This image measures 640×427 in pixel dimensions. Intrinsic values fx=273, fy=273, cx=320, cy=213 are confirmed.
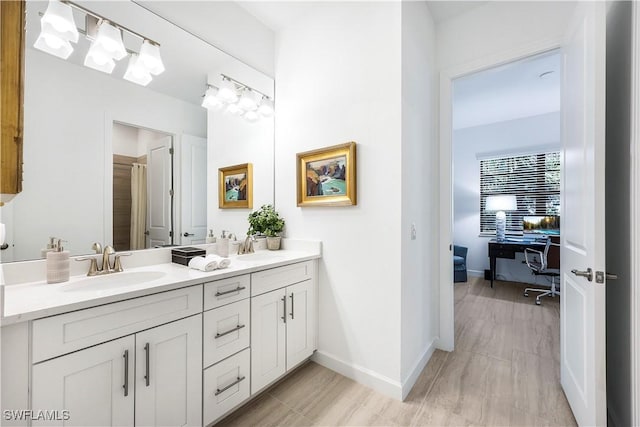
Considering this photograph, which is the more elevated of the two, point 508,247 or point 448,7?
point 448,7

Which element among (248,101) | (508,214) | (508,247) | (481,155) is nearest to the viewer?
(248,101)

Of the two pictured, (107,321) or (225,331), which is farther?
(225,331)

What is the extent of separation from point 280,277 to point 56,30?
176 cm

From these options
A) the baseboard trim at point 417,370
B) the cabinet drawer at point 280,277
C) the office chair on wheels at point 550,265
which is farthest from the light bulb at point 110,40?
the office chair on wheels at point 550,265

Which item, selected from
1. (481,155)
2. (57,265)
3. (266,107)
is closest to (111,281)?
(57,265)

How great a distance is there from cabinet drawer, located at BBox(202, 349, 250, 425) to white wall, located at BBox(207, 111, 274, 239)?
1.01 metres

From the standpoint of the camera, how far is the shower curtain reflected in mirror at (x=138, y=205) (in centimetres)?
166

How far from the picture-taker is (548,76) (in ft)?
10.5

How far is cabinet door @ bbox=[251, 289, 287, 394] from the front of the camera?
1640 millimetres

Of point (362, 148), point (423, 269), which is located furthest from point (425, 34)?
point (423, 269)

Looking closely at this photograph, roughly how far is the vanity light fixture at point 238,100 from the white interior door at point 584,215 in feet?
6.82

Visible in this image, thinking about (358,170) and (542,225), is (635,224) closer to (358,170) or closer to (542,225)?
(358,170)

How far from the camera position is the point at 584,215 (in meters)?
1.39

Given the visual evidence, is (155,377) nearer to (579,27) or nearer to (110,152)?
(110,152)
